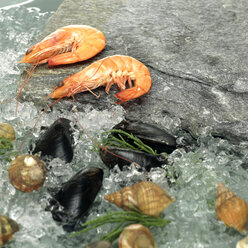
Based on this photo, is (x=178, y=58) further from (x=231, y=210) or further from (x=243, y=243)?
(x=243, y=243)

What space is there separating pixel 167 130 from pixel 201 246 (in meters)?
1.07

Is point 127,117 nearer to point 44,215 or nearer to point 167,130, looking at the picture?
point 167,130

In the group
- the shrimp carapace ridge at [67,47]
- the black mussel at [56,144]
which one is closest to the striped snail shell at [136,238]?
the black mussel at [56,144]

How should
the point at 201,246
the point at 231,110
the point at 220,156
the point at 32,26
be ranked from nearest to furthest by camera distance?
the point at 201,246
the point at 220,156
the point at 231,110
the point at 32,26

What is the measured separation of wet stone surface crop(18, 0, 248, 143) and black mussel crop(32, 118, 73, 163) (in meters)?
0.49

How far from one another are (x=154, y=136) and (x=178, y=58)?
1.06m

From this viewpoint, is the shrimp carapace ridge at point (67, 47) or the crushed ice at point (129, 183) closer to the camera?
the crushed ice at point (129, 183)

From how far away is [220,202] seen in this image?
2.35m

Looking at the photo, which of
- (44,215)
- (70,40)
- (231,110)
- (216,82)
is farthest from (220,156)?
(70,40)

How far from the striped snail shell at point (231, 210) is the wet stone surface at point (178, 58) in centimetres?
75

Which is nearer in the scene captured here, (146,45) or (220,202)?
(220,202)

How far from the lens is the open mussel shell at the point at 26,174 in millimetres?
2410

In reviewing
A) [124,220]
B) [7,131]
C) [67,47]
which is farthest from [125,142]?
[67,47]

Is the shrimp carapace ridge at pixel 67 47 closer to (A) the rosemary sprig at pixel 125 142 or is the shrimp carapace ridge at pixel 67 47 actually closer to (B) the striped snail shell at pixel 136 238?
(A) the rosemary sprig at pixel 125 142
